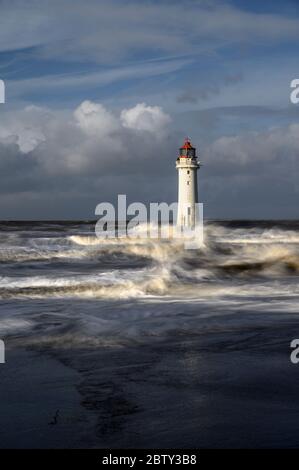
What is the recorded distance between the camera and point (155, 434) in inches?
133

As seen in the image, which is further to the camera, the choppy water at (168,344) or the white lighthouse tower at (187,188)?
the white lighthouse tower at (187,188)

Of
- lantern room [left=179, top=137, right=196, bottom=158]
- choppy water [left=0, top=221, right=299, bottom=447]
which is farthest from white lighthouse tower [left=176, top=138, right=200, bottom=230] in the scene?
choppy water [left=0, top=221, right=299, bottom=447]

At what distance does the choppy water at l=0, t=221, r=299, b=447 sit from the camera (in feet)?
11.7

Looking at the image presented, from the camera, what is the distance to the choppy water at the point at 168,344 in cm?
356

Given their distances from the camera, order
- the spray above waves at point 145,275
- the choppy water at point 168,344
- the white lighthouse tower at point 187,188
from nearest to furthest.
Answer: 1. the choppy water at point 168,344
2. the spray above waves at point 145,275
3. the white lighthouse tower at point 187,188

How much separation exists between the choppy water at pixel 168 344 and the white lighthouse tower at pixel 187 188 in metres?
17.7

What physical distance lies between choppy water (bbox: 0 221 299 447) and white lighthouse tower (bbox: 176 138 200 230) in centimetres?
1775

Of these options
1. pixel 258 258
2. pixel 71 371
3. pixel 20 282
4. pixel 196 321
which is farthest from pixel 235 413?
pixel 258 258

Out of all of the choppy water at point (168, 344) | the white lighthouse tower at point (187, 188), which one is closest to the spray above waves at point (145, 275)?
the choppy water at point (168, 344)

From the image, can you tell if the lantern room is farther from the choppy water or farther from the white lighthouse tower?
the choppy water

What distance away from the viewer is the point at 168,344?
5.76 meters

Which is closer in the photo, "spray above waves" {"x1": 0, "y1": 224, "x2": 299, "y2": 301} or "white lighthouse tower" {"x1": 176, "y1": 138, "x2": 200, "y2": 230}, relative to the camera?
"spray above waves" {"x1": 0, "y1": 224, "x2": 299, "y2": 301}

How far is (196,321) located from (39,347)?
200 cm

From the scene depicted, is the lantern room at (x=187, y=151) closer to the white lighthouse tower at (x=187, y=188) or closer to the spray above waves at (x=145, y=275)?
the white lighthouse tower at (x=187, y=188)
